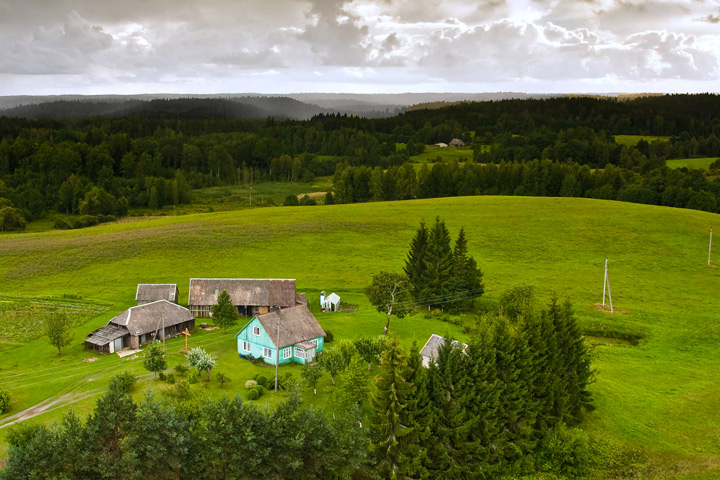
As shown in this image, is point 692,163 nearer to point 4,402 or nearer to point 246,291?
point 246,291

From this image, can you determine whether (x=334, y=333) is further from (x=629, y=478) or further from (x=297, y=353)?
(x=629, y=478)

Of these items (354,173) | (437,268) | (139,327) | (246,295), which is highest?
(354,173)

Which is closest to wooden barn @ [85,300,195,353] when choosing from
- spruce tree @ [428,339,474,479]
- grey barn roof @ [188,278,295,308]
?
grey barn roof @ [188,278,295,308]

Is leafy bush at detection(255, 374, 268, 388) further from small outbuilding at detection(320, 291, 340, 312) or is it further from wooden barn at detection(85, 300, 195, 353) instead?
small outbuilding at detection(320, 291, 340, 312)

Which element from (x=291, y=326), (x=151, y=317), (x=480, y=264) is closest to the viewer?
(x=291, y=326)

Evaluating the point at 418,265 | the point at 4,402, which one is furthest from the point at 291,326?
the point at 418,265
